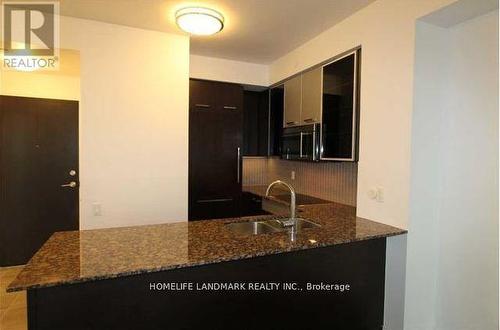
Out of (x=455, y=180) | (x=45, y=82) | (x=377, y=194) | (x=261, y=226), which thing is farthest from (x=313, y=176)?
(x=45, y=82)

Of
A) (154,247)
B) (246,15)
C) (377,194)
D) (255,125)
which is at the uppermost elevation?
(246,15)

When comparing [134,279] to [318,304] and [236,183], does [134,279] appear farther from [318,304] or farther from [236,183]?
[236,183]

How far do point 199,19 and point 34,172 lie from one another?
254 centimetres

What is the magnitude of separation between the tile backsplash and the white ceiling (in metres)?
1.36

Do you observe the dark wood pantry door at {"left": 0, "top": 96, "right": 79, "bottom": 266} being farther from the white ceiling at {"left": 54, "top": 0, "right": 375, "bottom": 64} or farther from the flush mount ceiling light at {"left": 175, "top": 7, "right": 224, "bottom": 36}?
the flush mount ceiling light at {"left": 175, "top": 7, "right": 224, "bottom": 36}

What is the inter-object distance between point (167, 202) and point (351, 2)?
7.75 ft

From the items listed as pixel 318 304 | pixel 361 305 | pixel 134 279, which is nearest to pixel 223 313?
pixel 134 279

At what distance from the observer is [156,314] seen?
1336mm

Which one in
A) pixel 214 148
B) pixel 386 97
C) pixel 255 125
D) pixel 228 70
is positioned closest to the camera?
pixel 386 97

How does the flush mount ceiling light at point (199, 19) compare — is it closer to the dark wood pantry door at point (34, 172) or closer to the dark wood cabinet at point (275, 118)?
the dark wood cabinet at point (275, 118)

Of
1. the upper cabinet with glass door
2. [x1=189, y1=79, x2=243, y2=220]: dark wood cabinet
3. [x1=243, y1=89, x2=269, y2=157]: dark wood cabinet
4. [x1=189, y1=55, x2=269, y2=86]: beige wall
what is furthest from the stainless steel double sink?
[x1=189, y1=55, x2=269, y2=86]: beige wall

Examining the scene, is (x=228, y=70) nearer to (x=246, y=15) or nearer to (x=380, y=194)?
(x=246, y=15)

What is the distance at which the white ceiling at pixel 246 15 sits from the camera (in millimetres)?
2217

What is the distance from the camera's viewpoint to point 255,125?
3863 millimetres
